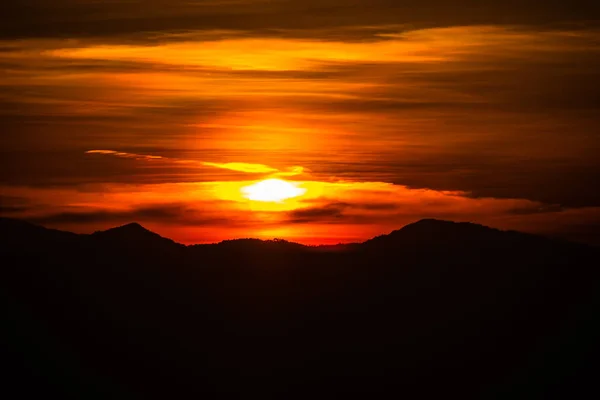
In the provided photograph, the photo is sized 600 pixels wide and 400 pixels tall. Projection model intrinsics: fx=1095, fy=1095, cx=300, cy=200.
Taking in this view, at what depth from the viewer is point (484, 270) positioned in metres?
127

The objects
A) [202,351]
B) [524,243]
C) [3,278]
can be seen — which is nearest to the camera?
[3,278]

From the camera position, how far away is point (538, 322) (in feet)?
381

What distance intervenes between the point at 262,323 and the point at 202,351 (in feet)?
30.0

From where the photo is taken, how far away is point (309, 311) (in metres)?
126

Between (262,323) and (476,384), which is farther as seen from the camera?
(262,323)

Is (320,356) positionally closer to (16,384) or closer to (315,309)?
(315,309)

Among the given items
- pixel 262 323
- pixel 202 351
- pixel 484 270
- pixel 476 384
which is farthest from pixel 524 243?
pixel 202 351

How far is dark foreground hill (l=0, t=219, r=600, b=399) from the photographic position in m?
109

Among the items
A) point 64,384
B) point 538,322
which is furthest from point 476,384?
point 64,384

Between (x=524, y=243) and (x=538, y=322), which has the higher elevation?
(x=524, y=243)

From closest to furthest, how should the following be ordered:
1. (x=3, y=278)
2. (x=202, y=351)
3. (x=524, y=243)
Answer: (x=3, y=278), (x=202, y=351), (x=524, y=243)

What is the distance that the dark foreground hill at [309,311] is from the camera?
357 feet

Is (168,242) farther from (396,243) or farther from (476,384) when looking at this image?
(476,384)

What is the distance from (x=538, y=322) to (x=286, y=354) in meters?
27.5
